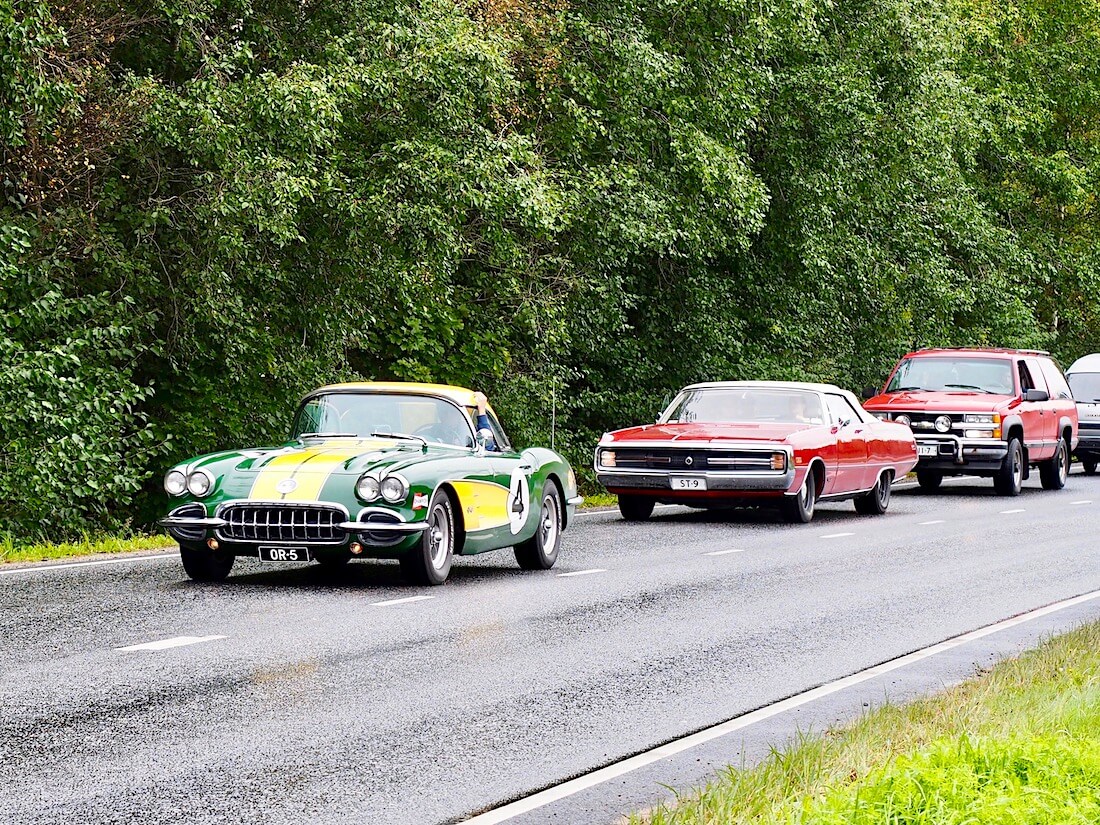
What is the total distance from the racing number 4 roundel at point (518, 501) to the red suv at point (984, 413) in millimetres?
12227

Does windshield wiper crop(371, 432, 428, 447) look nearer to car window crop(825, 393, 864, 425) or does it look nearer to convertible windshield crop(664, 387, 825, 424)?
convertible windshield crop(664, 387, 825, 424)

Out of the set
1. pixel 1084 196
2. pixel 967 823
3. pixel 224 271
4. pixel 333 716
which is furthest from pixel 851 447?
pixel 1084 196

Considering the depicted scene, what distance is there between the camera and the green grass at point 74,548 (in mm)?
14672

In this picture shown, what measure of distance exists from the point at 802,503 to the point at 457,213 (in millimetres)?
5534

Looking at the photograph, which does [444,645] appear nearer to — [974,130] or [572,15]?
[572,15]

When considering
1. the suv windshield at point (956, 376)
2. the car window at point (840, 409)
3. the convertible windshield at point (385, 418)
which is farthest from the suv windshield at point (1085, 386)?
the convertible windshield at point (385, 418)

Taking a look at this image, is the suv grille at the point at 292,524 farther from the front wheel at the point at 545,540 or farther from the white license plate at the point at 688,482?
the white license plate at the point at 688,482

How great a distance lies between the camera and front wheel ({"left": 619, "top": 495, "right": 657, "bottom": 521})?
64.4ft

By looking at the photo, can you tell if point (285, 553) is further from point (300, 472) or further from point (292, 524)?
point (300, 472)

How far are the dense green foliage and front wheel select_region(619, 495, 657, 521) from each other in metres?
3.94

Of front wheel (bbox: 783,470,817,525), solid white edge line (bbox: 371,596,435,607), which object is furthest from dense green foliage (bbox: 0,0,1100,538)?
solid white edge line (bbox: 371,596,435,607)

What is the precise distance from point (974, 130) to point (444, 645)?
28261mm

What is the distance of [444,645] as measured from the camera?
9.69 metres

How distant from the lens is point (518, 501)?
13.5m
